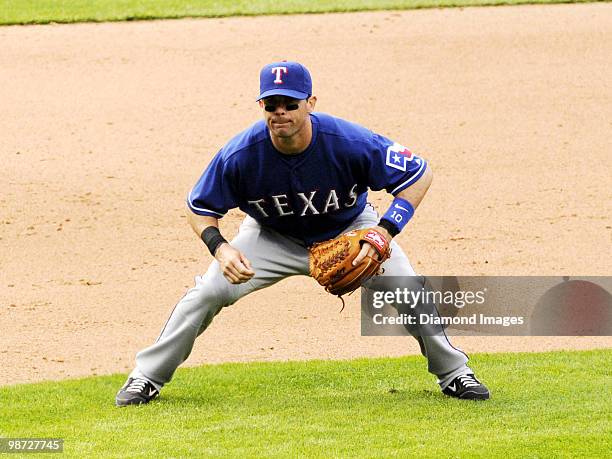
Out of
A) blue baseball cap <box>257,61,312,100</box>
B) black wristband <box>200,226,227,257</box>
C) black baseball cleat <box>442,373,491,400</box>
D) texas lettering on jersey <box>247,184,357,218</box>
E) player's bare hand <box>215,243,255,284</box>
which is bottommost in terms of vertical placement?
black baseball cleat <box>442,373,491,400</box>

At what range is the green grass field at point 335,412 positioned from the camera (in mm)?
5125

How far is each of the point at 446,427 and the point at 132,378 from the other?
1.53 meters

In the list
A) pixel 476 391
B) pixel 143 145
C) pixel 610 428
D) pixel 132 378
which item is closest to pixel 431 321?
pixel 476 391

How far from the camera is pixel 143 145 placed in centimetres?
1124

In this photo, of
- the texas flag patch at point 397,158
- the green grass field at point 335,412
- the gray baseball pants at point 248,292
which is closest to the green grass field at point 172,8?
the green grass field at point 335,412

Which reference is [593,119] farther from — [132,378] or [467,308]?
[132,378]

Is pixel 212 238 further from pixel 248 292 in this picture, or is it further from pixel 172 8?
pixel 172 8

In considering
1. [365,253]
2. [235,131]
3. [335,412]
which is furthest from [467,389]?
[235,131]

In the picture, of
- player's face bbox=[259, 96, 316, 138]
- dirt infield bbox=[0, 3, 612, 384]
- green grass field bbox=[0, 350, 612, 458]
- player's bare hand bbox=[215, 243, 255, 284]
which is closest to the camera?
green grass field bbox=[0, 350, 612, 458]

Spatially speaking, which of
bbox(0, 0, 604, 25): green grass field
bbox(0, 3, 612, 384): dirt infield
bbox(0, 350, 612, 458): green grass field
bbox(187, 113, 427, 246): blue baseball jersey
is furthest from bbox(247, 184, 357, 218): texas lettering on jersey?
bbox(0, 0, 604, 25): green grass field

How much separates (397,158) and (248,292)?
0.94m

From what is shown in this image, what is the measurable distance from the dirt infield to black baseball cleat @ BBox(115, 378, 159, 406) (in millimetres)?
1249

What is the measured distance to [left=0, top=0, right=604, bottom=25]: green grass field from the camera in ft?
45.0

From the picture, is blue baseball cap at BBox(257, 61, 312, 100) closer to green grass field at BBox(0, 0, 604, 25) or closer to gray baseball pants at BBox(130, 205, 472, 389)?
gray baseball pants at BBox(130, 205, 472, 389)
